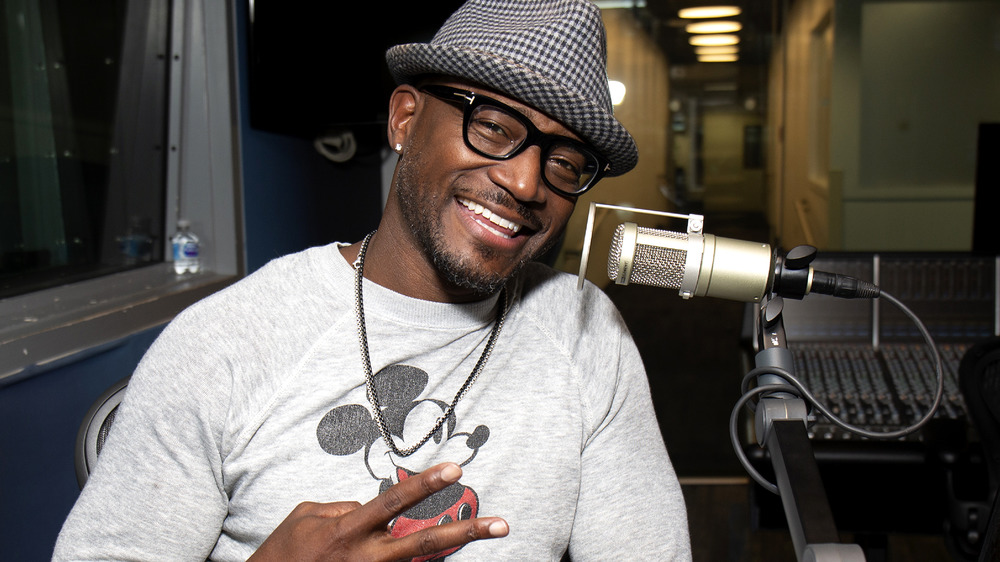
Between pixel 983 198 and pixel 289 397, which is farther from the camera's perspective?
pixel 983 198

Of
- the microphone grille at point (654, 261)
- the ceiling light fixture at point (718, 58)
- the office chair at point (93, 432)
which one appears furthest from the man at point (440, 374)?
the ceiling light fixture at point (718, 58)

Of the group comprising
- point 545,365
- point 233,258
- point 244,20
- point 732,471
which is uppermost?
point 244,20

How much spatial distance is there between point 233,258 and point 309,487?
5.40ft

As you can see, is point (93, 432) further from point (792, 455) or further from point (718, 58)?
point (718, 58)

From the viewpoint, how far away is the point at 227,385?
3.48ft

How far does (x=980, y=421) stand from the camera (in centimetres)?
176

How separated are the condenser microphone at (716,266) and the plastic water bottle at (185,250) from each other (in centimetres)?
195

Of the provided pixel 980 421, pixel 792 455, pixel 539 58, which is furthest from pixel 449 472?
pixel 980 421

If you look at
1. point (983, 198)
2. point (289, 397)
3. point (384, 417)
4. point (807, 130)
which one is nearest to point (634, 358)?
point (384, 417)

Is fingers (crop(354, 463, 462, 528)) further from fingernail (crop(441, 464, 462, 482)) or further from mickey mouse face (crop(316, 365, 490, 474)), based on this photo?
mickey mouse face (crop(316, 365, 490, 474))

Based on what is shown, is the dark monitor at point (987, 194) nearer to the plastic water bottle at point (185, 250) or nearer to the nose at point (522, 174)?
the nose at point (522, 174)

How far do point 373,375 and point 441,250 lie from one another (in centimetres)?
20

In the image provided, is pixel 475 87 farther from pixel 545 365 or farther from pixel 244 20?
pixel 244 20

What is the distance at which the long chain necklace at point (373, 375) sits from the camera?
43.1 inches
